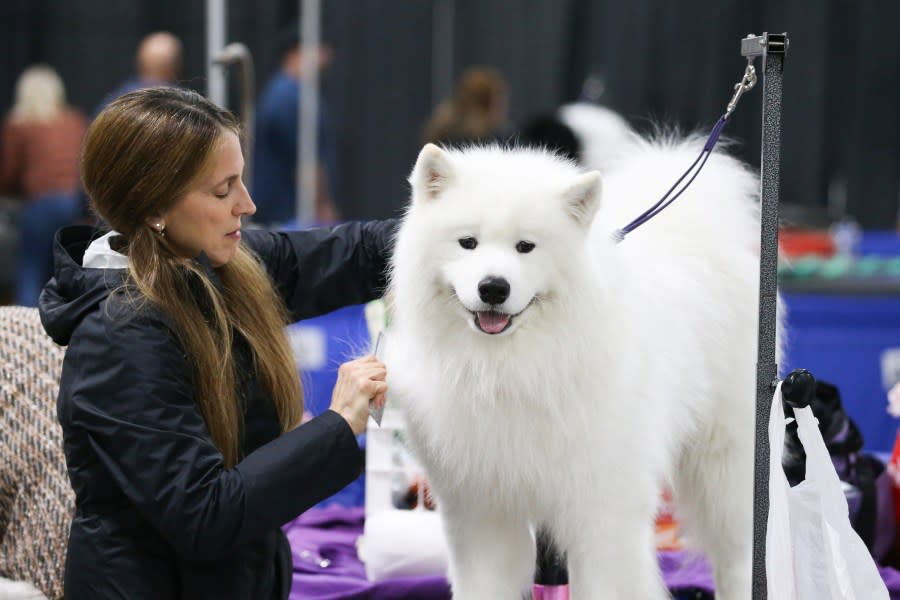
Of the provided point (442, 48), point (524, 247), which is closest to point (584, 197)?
point (524, 247)

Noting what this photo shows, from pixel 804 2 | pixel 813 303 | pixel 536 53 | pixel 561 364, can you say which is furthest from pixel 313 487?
pixel 804 2

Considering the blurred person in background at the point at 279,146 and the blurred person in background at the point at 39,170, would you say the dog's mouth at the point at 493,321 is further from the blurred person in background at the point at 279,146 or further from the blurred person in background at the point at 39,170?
the blurred person in background at the point at 39,170

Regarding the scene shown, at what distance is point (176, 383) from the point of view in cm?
191

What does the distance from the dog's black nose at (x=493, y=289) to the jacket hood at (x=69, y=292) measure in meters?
0.63

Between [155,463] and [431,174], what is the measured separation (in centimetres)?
73

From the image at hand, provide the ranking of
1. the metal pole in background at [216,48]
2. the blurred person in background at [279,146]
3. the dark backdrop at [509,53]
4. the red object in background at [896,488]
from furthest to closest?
the dark backdrop at [509,53] < the blurred person in background at [279,146] < the metal pole in background at [216,48] < the red object in background at [896,488]

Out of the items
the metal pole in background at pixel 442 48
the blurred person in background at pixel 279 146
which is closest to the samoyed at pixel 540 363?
the blurred person in background at pixel 279 146

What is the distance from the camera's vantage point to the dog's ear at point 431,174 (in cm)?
207

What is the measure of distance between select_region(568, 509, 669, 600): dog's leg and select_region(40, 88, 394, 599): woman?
0.54 m

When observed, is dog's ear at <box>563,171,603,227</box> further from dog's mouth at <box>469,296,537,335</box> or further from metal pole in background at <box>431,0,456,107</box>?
metal pole in background at <box>431,0,456,107</box>

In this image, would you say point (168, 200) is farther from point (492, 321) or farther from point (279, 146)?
point (279, 146)

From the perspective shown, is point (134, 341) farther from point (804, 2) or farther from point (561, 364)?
point (804, 2)

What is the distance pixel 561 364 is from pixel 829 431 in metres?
1.25

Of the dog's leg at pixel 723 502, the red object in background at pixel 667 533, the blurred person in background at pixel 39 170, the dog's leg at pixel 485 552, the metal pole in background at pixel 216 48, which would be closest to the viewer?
the dog's leg at pixel 485 552
